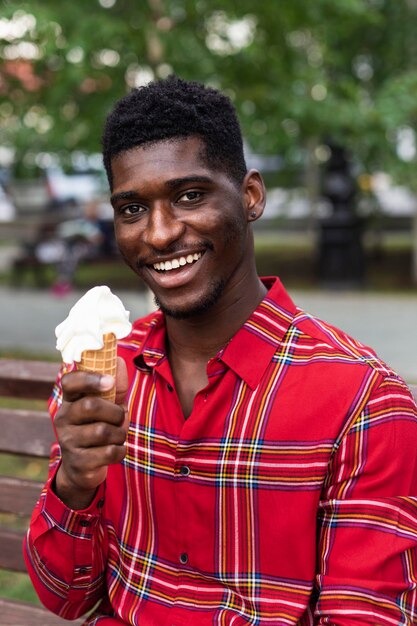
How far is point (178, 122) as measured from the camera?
206 centimetres

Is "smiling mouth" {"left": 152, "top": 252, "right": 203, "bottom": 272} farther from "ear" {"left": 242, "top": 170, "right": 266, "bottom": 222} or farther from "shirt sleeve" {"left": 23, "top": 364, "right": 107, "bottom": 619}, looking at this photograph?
"shirt sleeve" {"left": 23, "top": 364, "right": 107, "bottom": 619}

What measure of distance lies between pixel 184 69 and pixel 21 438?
492 cm

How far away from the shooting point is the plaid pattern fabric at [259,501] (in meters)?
1.88

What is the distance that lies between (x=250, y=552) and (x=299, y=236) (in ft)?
70.5

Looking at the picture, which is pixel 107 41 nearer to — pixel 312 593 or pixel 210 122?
pixel 210 122

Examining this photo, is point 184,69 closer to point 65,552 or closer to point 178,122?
point 178,122

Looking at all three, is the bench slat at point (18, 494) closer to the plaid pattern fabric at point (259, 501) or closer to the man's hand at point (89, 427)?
the plaid pattern fabric at point (259, 501)

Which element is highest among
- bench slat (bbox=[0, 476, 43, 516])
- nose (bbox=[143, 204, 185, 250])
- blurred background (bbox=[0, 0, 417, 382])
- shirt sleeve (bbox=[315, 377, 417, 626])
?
blurred background (bbox=[0, 0, 417, 382])

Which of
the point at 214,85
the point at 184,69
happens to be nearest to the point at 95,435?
the point at 184,69

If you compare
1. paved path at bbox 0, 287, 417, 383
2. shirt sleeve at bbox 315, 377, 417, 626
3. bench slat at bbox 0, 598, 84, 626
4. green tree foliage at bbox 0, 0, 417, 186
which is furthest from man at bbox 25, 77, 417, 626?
paved path at bbox 0, 287, 417, 383

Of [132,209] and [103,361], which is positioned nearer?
[103,361]

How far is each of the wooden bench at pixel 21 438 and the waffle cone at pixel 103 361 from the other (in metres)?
1.18

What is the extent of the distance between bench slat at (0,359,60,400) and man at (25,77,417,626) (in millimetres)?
867

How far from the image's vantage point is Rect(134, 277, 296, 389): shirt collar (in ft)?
6.81
